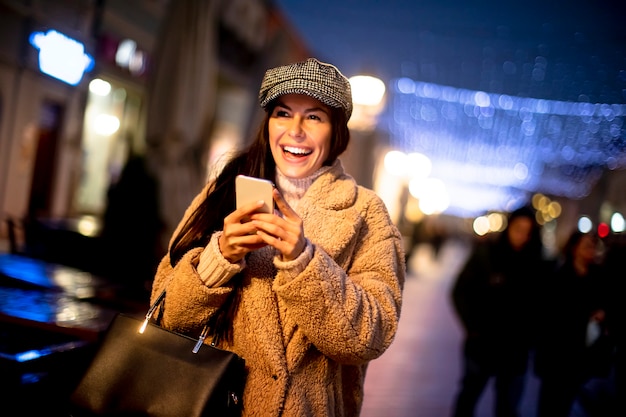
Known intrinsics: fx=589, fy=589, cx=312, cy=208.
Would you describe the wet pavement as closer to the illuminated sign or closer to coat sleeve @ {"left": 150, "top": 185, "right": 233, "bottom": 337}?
coat sleeve @ {"left": 150, "top": 185, "right": 233, "bottom": 337}

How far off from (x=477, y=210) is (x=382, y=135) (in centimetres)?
5688

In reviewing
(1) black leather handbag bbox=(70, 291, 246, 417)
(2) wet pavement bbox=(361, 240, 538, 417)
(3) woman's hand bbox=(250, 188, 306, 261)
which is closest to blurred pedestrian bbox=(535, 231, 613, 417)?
(2) wet pavement bbox=(361, 240, 538, 417)

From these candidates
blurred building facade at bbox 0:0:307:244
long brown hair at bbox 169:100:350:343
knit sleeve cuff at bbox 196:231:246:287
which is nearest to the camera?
knit sleeve cuff at bbox 196:231:246:287

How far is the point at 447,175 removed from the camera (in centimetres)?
4766

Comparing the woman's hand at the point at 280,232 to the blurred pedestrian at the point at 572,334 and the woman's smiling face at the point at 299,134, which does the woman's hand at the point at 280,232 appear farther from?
the blurred pedestrian at the point at 572,334

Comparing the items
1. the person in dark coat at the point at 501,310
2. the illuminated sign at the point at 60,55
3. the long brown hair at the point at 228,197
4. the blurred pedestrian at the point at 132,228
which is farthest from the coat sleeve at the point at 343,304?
the illuminated sign at the point at 60,55

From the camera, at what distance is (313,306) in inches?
67.8

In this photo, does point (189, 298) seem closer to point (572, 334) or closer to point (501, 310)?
point (501, 310)

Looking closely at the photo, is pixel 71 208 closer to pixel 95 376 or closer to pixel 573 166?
pixel 95 376

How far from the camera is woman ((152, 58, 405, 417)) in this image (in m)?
1.72

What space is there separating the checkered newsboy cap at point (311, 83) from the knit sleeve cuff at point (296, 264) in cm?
55

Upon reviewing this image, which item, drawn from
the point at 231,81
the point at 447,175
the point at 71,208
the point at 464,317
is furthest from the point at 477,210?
the point at 464,317

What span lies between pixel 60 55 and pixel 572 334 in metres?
8.04

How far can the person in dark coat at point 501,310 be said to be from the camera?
4.79 m
